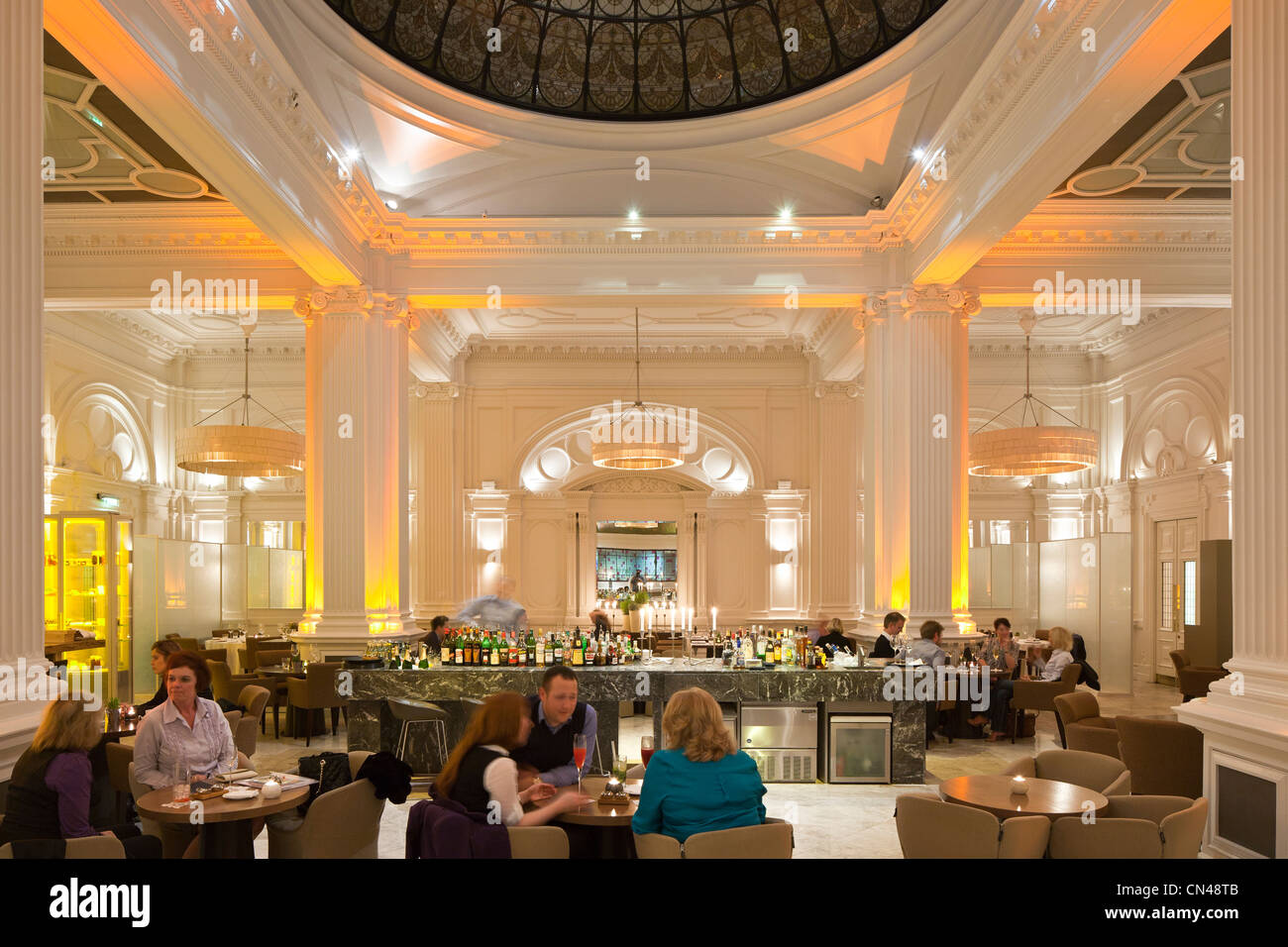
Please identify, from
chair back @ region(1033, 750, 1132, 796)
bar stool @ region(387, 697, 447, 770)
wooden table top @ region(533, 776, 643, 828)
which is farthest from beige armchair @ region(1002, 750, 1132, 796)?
bar stool @ region(387, 697, 447, 770)

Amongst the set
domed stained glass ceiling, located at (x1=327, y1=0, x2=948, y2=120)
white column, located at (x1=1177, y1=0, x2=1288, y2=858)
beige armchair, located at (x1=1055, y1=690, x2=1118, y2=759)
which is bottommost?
beige armchair, located at (x1=1055, y1=690, x2=1118, y2=759)

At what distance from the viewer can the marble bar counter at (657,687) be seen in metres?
7.65

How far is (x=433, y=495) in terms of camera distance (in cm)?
1591

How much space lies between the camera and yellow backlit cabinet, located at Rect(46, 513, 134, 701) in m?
11.8

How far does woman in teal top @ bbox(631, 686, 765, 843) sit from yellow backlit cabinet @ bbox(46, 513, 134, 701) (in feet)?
33.5

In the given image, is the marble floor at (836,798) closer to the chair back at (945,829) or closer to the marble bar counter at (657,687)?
the marble bar counter at (657,687)

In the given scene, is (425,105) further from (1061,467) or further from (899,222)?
(1061,467)

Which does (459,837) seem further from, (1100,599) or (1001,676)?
(1100,599)

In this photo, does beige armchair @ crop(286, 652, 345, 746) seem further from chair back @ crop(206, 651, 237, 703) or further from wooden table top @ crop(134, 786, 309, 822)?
wooden table top @ crop(134, 786, 309, 822)

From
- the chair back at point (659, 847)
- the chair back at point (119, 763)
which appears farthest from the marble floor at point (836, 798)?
the chair back at point (659, 847)

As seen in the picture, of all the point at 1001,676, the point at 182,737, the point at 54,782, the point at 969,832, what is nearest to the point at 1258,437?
the point at 969,832

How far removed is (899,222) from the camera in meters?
10.2
